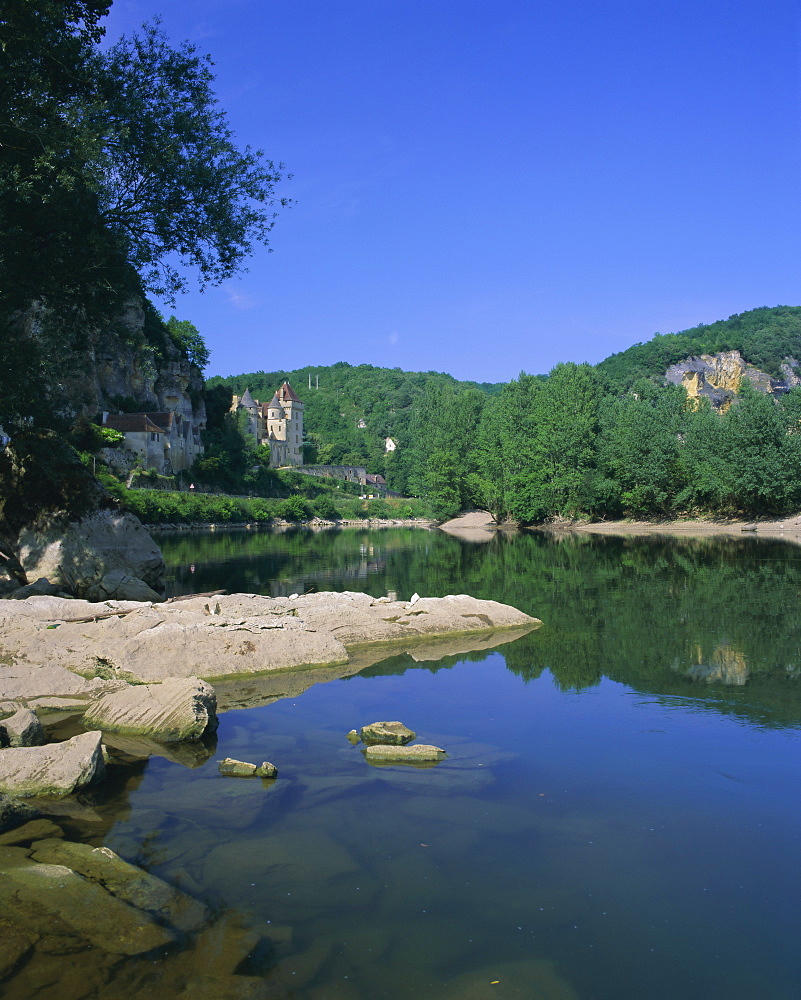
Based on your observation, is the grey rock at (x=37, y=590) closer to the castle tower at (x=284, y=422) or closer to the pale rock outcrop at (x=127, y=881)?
the pale rock outcrop at (x=127, y=881)

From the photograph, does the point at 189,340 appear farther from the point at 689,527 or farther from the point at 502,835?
the point at 502,835

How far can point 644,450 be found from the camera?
66.9 m

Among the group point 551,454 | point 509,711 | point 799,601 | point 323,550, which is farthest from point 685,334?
point 509,711

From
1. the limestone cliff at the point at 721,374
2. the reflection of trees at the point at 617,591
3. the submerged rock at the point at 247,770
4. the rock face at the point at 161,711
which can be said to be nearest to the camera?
the submerged rock at the point at 247,770

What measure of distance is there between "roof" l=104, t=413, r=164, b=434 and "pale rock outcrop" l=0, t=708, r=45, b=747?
76094mm

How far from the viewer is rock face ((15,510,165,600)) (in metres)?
20.8

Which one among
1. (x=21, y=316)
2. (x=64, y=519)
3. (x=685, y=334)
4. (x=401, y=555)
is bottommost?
(x=401, y=555)

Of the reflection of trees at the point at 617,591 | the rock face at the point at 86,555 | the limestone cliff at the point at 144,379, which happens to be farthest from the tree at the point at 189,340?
the rock face at the point at 86,555

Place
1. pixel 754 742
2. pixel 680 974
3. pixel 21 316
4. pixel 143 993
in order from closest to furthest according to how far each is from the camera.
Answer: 1. pixel 143 993
2. pixel 680 974
3. pixel 754 742
4. pixel 21 316

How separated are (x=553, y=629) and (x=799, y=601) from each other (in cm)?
890

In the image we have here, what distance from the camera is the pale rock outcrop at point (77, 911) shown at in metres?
5.39

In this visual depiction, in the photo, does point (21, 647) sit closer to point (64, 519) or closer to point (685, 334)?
point (64, 519)

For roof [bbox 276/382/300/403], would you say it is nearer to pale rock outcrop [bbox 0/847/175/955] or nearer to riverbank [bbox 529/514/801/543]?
riverbank [bbox 529/514/801/543]

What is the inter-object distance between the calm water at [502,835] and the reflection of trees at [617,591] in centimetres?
18
